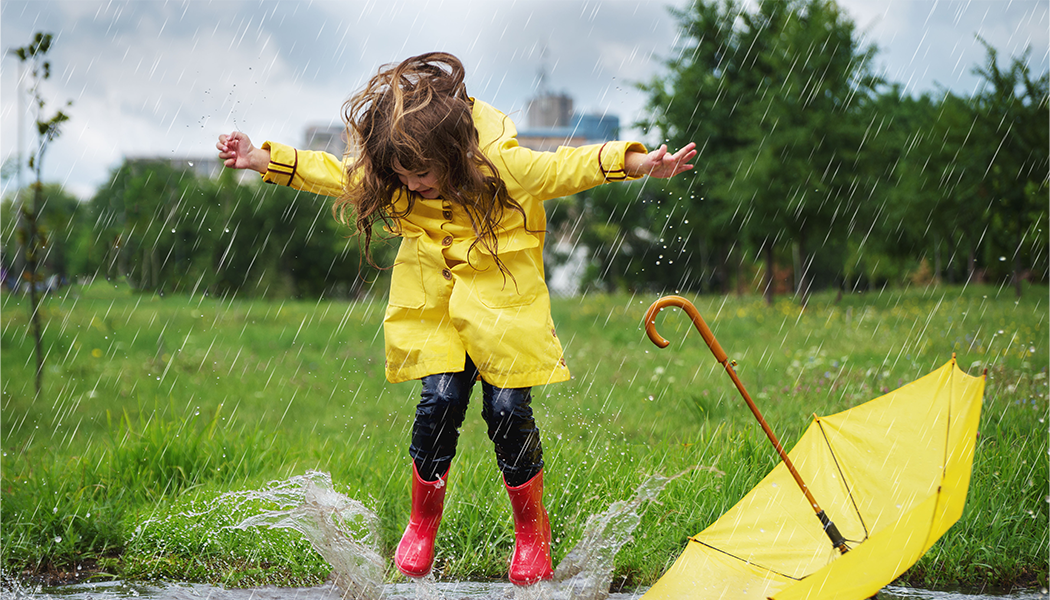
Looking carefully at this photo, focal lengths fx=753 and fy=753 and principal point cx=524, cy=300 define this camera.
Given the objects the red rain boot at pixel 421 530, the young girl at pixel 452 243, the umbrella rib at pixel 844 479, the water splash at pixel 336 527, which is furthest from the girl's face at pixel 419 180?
the umbrella rib at pixel 844 479

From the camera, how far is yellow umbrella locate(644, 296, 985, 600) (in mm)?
2084

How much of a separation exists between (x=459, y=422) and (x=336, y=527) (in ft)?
2.36

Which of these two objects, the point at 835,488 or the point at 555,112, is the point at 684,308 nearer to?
the point at 835,488

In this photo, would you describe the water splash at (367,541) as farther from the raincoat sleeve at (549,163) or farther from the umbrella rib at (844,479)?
the raincoat sleeve at (549,163)

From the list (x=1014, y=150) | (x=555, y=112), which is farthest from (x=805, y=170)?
(x=555, y=112)

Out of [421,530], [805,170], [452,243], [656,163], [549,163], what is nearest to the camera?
[656,163]

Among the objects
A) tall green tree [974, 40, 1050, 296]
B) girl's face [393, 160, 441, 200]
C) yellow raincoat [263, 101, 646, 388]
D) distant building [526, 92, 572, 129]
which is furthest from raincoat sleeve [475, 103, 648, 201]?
distant building [526, 92, 572, 129]

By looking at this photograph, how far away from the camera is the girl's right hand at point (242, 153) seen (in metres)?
2.59

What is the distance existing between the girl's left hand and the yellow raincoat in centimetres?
11

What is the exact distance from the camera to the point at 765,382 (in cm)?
535

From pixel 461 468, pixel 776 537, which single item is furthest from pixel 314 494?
Result: pixel 776 537

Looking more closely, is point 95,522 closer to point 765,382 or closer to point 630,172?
point 630,172

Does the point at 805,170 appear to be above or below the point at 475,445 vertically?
above

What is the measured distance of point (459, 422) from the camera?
8.91 feet
